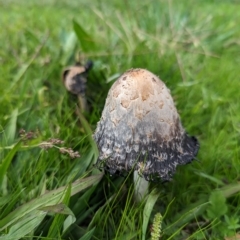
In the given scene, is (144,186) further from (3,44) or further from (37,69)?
(3,44)

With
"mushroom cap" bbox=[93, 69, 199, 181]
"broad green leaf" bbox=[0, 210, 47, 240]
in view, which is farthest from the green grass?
"mushroom cap" bbox=[93, 69, 199, 181]

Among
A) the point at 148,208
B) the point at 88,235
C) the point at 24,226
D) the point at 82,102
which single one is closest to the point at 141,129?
the point at 148,208

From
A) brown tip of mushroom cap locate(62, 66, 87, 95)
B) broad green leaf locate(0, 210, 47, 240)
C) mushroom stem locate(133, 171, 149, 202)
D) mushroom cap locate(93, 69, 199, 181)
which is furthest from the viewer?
brown tip of mushroom cap locate(62, 66, 87, 95)

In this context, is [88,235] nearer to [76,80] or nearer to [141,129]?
[141,129]

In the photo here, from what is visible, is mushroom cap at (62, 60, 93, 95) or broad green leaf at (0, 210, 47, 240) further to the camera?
mushroom cap at (62, 60, 93, 95)

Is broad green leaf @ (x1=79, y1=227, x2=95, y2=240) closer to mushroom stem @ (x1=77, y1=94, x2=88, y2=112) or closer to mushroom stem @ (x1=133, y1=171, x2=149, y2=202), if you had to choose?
mushroom stem @ (x1=133, y1=171, x2=149, y2=202)

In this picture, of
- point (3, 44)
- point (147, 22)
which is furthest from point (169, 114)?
point (147, 22)

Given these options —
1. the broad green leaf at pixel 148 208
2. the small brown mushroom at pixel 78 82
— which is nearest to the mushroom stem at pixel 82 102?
the small brown mushroom at pixel 78 82
